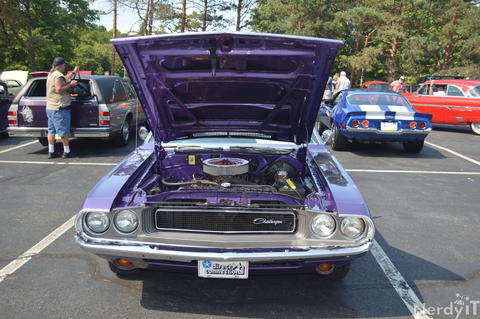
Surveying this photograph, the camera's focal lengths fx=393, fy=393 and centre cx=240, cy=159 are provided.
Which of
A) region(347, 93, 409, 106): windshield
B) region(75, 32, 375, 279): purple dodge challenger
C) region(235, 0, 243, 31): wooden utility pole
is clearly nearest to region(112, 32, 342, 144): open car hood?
region(75, 32, 375, 279): purple dodge challenger

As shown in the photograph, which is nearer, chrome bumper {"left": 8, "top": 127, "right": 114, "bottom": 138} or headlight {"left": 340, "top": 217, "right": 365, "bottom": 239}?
headlight {"left": 340, "top": 217, "right": 365, "bottom": 239}

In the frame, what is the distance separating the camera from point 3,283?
3033 mm

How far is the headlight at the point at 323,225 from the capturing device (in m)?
2.68

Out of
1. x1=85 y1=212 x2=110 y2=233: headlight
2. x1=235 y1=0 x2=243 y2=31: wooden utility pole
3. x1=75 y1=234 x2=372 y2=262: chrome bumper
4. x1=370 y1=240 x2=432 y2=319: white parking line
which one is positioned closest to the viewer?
x1=75 y1=234 x2=372 y2=262: chrome bumper

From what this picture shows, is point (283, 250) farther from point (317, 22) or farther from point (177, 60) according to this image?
point (317, 22)

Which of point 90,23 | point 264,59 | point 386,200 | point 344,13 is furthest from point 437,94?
point 90,23

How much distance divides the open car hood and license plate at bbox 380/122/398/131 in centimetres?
443

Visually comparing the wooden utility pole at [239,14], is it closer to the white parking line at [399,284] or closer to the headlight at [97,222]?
the white parking line at [399,284]

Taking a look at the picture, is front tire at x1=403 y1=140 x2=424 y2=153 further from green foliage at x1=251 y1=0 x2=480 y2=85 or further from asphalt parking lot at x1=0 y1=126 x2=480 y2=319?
green foliage at x1=251 y1=0 x2=480 y2=85

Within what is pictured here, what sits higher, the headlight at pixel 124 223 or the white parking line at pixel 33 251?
the headlight at pixel 124 223

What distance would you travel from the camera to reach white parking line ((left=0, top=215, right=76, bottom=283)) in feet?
10.6

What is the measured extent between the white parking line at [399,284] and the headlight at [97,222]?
221 cm

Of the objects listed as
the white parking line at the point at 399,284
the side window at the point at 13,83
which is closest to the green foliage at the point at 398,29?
the side window at the point at 13,83

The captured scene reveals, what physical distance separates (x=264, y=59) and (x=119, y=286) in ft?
6.85
